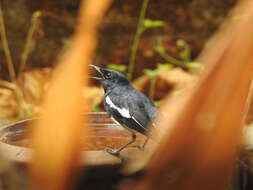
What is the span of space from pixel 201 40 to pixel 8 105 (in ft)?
3.05

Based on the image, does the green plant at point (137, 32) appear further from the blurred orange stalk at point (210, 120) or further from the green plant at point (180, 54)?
the blurred orange stalk at point (210, 120)

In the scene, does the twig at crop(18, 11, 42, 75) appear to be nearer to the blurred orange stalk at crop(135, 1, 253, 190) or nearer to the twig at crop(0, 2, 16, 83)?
the twig at crop(0, 2, 16, 83)

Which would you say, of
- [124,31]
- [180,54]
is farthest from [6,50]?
[180,54]

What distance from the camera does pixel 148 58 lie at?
8.13ft

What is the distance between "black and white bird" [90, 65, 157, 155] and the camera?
39.2 inches

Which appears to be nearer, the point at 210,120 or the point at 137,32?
the point at 210,120

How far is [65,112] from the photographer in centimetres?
31

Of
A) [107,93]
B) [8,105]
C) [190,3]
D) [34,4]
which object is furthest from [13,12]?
[107,93]

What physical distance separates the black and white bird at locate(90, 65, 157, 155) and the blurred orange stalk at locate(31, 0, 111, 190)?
2.04 ft

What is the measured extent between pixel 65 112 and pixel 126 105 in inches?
28.4

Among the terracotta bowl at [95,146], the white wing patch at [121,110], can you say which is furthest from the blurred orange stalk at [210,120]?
the white wing patch at [121,110]

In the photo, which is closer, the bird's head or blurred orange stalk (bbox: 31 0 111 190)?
blurred orange stalk (bbox: 31 0 111 190)

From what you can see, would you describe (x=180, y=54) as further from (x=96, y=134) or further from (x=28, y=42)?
(x=96, y=134)

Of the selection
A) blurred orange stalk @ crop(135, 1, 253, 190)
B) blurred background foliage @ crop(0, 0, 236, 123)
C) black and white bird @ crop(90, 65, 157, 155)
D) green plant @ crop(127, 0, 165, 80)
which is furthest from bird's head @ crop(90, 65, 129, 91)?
blurred background foliage @ crop(0, 0, 236, 123)
